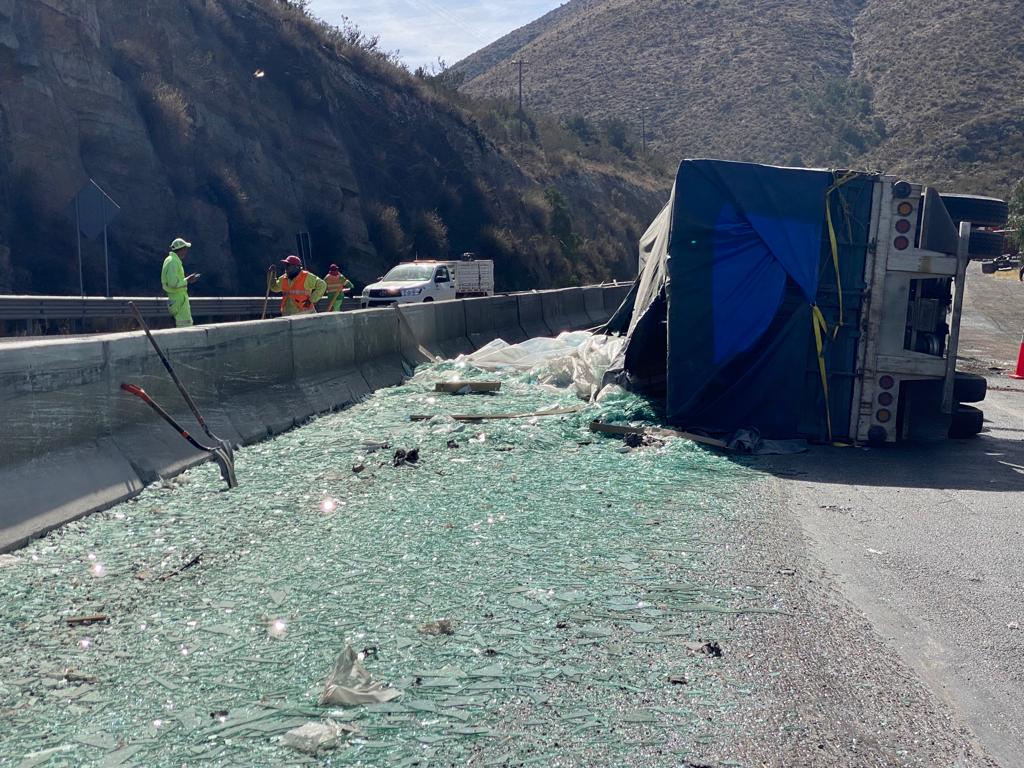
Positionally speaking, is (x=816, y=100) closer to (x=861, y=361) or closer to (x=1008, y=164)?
(x=1008, y=164)

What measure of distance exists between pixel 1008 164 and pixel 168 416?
7802cm

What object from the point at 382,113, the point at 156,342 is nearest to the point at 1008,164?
the point at 382,113

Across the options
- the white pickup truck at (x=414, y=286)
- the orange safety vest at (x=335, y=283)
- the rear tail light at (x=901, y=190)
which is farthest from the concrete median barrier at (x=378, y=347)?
the white pickup truck at (x=414, y=286)

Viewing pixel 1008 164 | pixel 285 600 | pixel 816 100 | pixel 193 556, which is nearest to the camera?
pixel 285 600

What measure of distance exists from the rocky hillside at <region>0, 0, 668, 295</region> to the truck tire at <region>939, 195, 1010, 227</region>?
23047 mm

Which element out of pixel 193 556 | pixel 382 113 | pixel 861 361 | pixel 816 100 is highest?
pixel 816 100

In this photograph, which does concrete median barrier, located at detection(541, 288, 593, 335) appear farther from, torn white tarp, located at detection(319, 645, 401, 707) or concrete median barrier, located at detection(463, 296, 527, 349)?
torn white tarp, located at detection(319, 645, 401, 707)

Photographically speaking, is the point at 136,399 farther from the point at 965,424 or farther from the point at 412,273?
the point at 412,273

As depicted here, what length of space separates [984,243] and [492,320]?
10.4 meters

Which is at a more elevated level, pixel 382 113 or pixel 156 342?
pixel 382 113

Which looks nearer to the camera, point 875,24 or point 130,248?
point 130,248

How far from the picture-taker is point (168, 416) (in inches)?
309

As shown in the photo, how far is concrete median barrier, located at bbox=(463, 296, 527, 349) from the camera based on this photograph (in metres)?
18.5

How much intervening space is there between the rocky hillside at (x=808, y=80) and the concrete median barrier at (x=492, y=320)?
5890 cm
